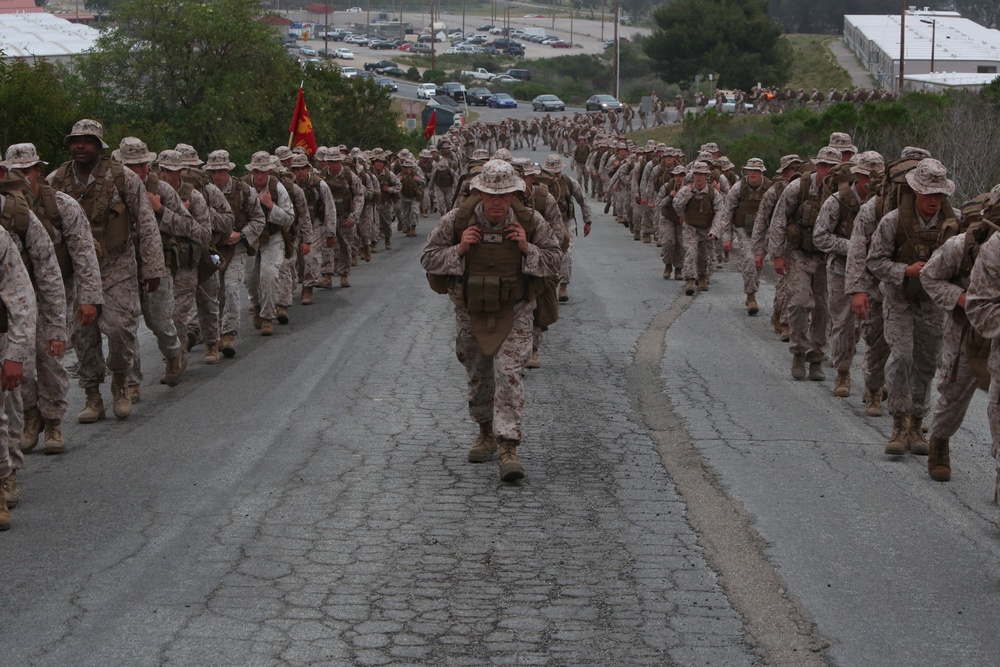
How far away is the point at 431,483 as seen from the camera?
8773 millimetres

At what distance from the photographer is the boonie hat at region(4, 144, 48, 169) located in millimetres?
9242

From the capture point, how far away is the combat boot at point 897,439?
974cm

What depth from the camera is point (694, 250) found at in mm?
19625

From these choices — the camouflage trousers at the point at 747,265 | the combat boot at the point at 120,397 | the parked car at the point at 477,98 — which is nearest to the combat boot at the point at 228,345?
the combat boot at the point at 120,397

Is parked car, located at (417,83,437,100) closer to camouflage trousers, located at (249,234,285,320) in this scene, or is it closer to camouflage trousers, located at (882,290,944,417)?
camouflage trousers, located at (249,234,285,320)

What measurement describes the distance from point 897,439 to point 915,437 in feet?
0.65

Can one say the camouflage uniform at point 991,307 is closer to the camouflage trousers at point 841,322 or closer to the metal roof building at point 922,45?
the camouflage trousers at point 841,322

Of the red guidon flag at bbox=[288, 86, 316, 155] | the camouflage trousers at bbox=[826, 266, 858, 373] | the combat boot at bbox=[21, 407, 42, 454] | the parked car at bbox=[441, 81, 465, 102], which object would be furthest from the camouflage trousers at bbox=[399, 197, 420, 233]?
the parked car at bbox=[441, 81, 465, 102]

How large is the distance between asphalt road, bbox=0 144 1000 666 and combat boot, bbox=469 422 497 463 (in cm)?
16

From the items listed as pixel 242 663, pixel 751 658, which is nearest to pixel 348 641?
pixel 242 663

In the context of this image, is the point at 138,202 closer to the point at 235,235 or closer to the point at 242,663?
the point at 235,235

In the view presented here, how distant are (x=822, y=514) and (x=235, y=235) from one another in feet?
25.5

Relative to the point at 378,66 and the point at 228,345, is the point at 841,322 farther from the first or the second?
the point at 378,66

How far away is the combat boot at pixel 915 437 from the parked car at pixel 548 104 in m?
93.8
